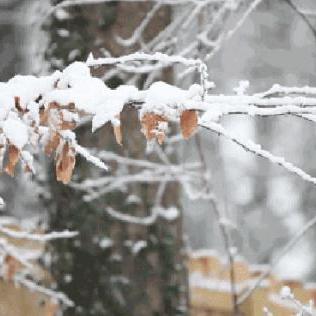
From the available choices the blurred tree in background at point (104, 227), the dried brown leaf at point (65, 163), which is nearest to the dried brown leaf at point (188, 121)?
the dried brown leaf at point (65, 163)

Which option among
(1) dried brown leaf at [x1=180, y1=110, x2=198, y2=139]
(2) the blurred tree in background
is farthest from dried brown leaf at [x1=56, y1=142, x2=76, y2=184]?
(2) the blurred tree in background

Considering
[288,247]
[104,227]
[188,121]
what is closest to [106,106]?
[188,121]

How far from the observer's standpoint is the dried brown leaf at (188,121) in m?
1.06

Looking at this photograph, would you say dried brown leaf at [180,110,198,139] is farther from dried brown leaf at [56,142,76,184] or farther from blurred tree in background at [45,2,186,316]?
blurred tree in background at [45,2,186,316]

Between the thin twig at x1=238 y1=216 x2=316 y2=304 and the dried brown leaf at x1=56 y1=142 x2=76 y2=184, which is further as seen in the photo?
the thin twig at x1=238 y1=216 x2=316 y2=304

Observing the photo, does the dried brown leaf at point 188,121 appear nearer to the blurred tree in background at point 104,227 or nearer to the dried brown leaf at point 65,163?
the dried brown leaf at point 65,163

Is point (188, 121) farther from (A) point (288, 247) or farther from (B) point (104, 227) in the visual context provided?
(B) point (104, 227)

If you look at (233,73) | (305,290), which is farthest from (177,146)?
(233,73)

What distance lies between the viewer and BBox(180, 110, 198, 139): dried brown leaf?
1062 mm

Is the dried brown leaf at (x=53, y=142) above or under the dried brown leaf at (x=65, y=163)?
above

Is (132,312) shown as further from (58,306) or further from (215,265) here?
(215,265)

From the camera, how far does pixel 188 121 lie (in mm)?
1064

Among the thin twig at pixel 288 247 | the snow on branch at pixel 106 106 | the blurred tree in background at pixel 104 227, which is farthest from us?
the blurred tree in background at pixel 104 227

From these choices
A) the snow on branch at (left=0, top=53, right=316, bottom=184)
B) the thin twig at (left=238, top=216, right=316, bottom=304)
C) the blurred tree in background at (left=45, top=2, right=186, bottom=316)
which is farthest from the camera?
the blurred tree in background at (left=45, top=2, right=186, bottom=316)
